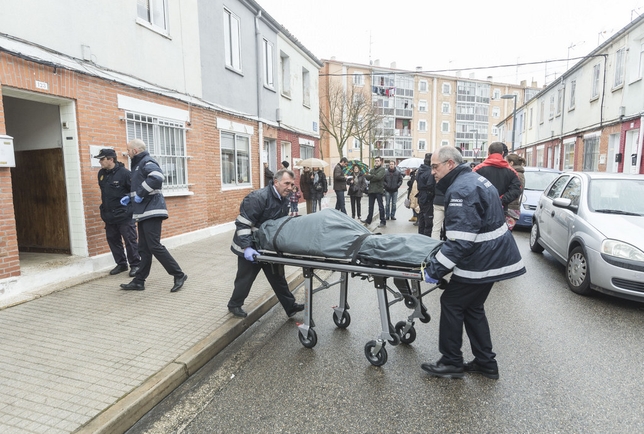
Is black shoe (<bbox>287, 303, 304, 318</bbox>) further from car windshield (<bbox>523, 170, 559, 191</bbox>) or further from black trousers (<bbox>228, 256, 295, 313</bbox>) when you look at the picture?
car windshield (<bbox>523, 170, 559, 191</bbox>)

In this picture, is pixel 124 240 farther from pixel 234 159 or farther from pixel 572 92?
pixel 572 92

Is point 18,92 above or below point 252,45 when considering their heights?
below

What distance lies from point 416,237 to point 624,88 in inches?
645

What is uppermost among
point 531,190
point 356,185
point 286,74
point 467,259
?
point 286,74

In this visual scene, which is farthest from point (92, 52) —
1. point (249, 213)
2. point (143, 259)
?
point (249, 213)

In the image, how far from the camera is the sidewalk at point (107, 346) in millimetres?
2766

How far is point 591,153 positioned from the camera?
714 inches

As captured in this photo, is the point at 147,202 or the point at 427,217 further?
the point at 427,217

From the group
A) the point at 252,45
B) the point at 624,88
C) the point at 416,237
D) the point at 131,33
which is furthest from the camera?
the point at 624,88

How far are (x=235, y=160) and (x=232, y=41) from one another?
3.16 metres

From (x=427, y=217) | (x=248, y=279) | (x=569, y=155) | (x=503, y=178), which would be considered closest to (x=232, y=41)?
(x=427, y=217)

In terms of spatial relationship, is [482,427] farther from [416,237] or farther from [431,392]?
[416,237]

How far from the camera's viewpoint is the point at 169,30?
7.95 metres

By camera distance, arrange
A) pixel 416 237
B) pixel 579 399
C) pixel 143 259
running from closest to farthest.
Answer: pixel 579 399
pixel 416 237
pixel 143 259
